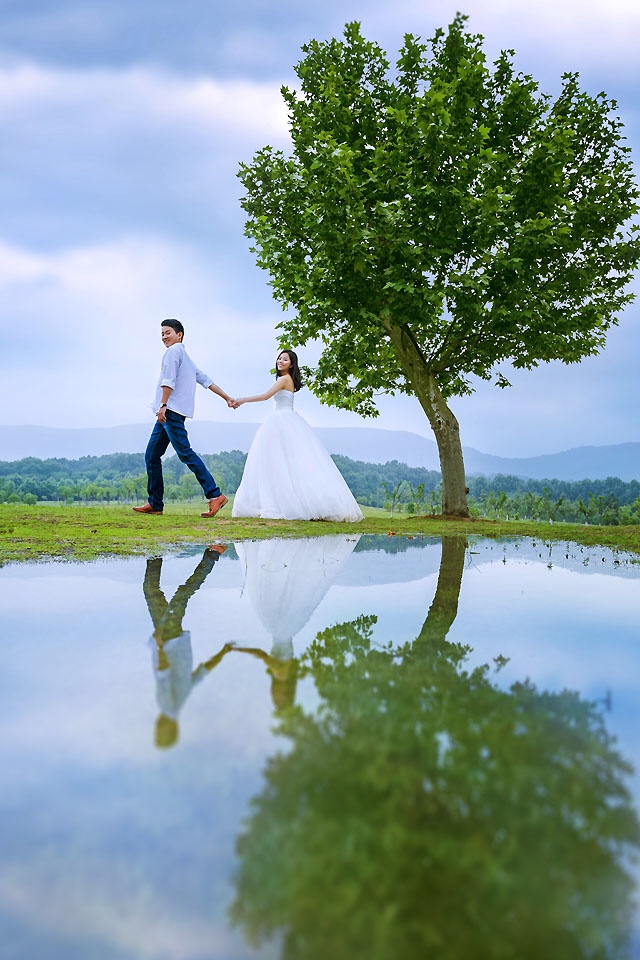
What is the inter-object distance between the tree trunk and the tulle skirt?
4564mm

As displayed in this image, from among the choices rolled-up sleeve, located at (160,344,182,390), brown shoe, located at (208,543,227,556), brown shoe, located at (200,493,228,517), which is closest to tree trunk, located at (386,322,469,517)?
brown shoe, located at (200,493,228,517)

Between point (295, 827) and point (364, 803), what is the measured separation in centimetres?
25

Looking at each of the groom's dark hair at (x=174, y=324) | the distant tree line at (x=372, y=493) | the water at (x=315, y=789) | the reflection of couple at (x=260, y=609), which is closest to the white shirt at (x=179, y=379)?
the groom's dark hair at (x=174, y=324)

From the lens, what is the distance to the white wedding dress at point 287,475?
602 inches

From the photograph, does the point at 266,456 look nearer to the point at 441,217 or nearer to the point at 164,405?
the point at 164,405

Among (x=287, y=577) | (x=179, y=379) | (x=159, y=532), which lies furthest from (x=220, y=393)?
(x=287, y=577)

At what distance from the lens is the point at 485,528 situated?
51.1ft

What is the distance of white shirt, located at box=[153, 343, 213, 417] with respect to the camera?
46.6 feet

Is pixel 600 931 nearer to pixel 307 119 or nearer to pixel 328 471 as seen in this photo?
pixel 328 471

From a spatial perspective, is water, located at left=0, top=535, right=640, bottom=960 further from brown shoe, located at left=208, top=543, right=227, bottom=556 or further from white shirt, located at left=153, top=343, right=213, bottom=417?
white shirt, located at left=153, top=343, right=213, bottom=417

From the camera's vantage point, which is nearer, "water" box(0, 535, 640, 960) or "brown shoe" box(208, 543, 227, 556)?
"water" box(0, 535, 640, 960)

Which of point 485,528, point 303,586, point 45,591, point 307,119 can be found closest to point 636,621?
point 303,586

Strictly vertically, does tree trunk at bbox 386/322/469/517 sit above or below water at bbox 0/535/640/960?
above

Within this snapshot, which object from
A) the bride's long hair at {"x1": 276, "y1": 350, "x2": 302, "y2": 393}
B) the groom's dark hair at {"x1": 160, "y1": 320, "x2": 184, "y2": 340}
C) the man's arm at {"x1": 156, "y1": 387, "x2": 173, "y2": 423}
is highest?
the groom's dark hair at {"x1": 160, "y1": 320, "x2": 184, "y2": 340}
